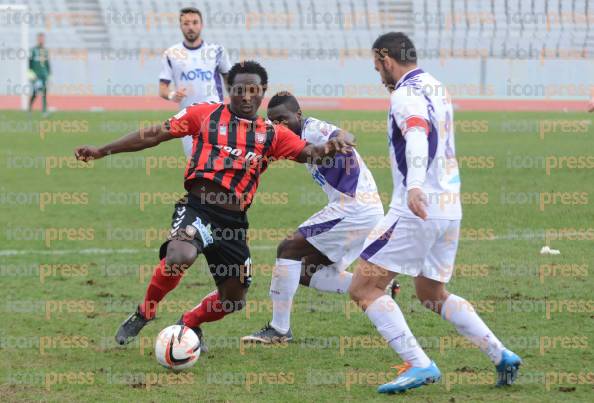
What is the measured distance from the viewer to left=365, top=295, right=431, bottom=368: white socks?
19.4 feet

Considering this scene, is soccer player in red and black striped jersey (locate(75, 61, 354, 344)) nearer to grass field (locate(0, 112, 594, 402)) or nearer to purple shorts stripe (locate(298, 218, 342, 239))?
grass field (locate(0, 112, 594, 402))

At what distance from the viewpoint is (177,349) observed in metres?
6.38

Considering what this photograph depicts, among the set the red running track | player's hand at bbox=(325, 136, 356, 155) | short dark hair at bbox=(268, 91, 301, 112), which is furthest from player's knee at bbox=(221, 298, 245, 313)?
the red running track

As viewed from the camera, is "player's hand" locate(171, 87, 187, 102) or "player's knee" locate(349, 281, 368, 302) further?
"player's hand" locate(171, 87, 187, 102)

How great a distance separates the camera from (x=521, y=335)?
729 cm

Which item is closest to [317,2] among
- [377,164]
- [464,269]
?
[377,164]

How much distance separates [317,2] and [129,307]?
33.6m

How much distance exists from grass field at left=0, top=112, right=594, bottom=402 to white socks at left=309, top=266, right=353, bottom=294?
A: 0.94 feet

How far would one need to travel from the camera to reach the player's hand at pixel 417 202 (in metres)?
5.46

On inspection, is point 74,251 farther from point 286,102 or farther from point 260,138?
point 260,138

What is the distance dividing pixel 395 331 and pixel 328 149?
127cm

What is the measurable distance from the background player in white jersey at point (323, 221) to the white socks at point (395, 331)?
1.55 metres

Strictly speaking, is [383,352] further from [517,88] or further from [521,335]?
[517,88]

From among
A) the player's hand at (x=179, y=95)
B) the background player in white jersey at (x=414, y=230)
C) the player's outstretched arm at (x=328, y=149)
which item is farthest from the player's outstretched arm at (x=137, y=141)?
the player's hand at (x=179, y=95)
